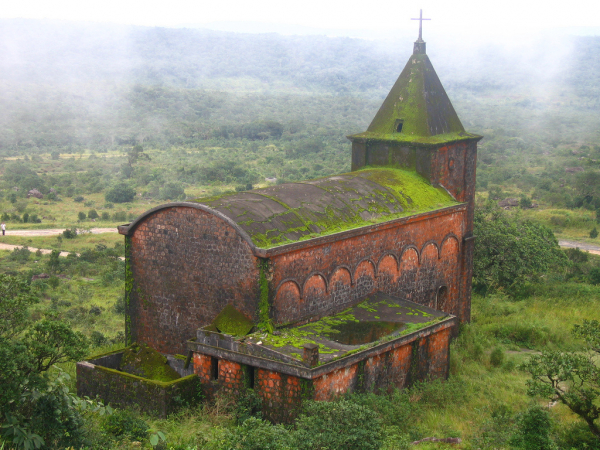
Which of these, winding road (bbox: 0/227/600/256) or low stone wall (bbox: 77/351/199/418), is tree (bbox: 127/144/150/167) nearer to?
winding road (bbox: 0/227/600/256)

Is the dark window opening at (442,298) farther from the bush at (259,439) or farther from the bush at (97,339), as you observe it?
the bush at (259,439)

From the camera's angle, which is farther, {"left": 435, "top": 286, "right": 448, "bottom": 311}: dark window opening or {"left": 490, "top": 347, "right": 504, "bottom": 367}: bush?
{"left": 435, "top": 286, "right": 448, "bottom": 311}: dark window opening

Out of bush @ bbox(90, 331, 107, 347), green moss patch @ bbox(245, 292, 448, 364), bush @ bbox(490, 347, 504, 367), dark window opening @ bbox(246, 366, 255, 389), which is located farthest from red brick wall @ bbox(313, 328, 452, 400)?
bush @ bbox(90, 331, 107, 347)

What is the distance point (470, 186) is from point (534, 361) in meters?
8.62

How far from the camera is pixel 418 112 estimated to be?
55.5 feet

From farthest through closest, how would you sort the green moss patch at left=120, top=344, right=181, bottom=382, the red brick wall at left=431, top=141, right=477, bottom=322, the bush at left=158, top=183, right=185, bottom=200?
the bush at left=158, top=183, right=185, bottom=200 < the red brick wall at left=431, top=141, right=477, bottom=322 < the green moss patch at left=120, top=344, right=181, bottom=382

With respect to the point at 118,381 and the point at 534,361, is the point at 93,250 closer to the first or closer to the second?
the point at 118,381

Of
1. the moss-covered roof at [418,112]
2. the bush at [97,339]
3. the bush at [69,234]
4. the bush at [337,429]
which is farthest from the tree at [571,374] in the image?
the bush at [69,234]

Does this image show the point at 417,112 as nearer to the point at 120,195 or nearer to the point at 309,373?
the point at 309,373

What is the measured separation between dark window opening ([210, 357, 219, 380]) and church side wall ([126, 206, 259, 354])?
0.90m

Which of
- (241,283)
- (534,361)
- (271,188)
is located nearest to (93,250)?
(271,188)

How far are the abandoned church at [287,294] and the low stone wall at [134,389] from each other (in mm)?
24

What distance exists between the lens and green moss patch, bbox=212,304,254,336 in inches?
438

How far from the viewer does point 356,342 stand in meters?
11.2
